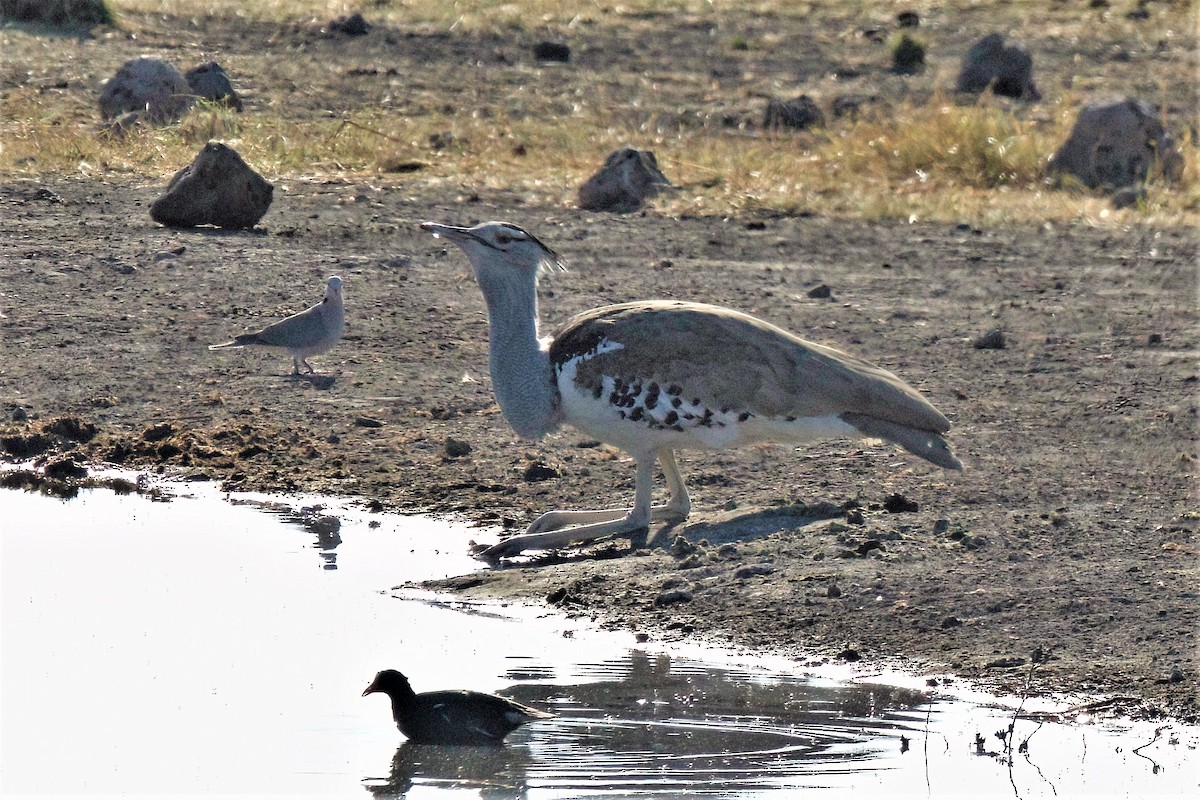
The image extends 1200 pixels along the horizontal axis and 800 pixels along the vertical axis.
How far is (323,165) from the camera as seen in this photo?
1451 centimetres

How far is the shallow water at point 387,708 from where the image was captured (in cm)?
490

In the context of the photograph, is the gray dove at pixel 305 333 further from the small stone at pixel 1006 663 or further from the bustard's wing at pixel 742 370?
the small stone at pixel 1006 663

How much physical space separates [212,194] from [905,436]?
21.4 feet

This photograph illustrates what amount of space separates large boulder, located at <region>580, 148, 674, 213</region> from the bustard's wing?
6.83m

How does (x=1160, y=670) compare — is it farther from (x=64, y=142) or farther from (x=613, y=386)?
(x=64, y=142)

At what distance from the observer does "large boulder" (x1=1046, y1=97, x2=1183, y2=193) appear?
14.9 meters

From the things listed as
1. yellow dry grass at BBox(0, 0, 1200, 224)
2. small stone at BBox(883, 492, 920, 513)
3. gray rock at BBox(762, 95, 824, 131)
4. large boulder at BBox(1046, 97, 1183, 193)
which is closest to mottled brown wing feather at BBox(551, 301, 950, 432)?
small stone at BBox(883, 492, 920, 513)

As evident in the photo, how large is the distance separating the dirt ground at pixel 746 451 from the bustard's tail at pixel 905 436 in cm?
24

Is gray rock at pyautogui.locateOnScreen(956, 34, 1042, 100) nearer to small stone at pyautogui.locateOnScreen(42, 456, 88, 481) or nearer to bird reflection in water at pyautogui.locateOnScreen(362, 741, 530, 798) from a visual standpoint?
small stone at pyautogui.locateOnScreen(42, 456, 88, 481)

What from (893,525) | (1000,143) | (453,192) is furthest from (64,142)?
(893,525)

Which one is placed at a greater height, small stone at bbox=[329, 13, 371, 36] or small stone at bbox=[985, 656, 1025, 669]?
small stone at bbox=[329, 13, 371, 36]

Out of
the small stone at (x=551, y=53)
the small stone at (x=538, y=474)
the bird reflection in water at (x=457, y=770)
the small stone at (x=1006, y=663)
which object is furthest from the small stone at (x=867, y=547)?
the small stone at (x=551, y=53)

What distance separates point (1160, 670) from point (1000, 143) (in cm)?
1041

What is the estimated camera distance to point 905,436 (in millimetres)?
7031
